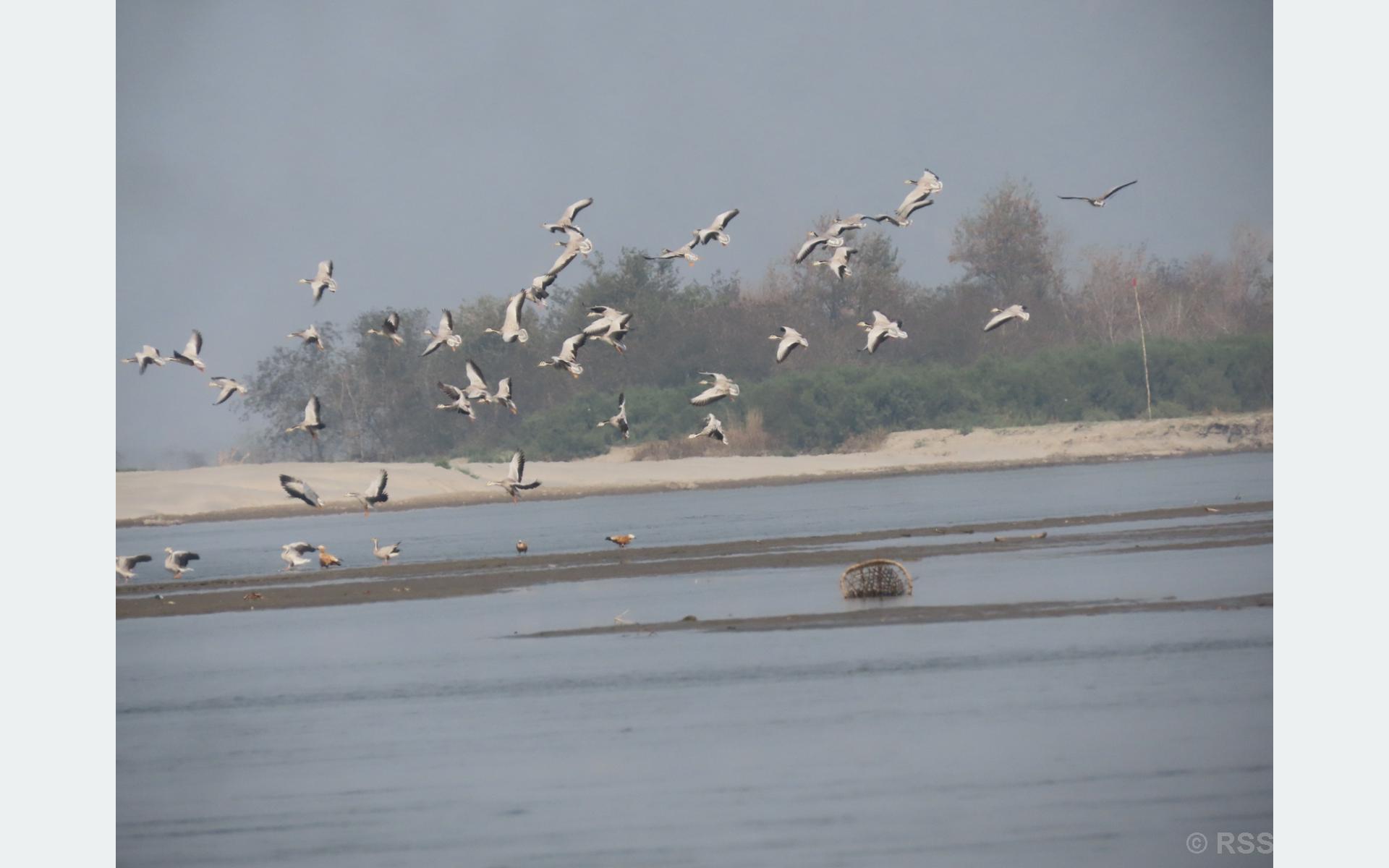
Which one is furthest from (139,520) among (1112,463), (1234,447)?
(1234,447)

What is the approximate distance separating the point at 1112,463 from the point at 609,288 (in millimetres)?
24936

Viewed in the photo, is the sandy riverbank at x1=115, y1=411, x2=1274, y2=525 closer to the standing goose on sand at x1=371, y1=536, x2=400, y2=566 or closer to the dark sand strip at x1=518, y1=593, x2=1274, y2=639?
the standing goose on sand at x1=371, y1=536, x2=400, y2=566

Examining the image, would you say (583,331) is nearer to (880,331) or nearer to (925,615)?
(880,331)

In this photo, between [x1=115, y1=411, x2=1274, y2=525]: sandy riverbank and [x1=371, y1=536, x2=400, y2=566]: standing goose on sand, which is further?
[x1=115, y1=411, x2=1274, y2=525]: sandy riverbank

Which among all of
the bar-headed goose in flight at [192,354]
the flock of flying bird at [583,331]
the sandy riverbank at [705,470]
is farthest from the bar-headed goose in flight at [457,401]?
the sandy riverbank at [705,470]

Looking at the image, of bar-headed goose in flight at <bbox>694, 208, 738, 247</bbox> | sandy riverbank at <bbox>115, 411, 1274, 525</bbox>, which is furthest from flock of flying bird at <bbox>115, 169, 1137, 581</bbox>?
sandy riverbank at <bbox>115, 411, 1274, 525</bbox>

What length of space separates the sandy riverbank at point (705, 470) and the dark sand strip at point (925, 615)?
1130 inches

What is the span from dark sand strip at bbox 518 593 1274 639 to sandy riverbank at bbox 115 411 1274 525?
2871 centimetres

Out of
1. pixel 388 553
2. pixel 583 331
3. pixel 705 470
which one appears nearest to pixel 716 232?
pixel 583 331

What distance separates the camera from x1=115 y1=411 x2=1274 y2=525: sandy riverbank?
165 feet

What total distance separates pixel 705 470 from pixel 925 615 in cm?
3093

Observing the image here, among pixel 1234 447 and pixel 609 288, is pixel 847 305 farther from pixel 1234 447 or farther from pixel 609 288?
pixel 1234 447

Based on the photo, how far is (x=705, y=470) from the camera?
52344mm

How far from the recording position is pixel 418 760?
1631 centimetres
